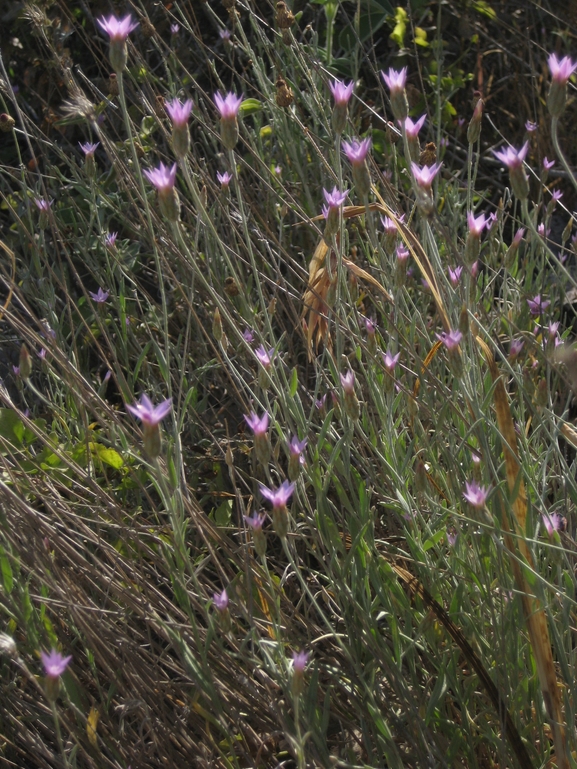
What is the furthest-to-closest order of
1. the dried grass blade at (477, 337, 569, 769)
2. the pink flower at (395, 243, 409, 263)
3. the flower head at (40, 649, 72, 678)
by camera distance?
the pink flower at (395, 243, 409, 263), the dried grass blade at (477, 337, 569, 769), the flower head at (40, 649, 72, 678)

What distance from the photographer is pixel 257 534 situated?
1.10 metres

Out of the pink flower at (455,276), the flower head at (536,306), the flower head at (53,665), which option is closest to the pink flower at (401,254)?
the pink flower at (455,276)

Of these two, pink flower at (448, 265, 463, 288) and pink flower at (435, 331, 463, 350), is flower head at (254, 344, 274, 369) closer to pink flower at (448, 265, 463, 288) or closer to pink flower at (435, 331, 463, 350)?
pink flower at (435, 331, 463, 350)

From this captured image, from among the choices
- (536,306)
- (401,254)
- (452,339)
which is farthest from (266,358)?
(536,306)

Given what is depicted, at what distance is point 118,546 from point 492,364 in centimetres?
82

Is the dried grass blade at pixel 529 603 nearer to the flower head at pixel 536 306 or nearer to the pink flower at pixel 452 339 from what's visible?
the pink flower at pixel 452 339

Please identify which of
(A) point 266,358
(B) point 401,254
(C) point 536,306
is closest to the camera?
(A) point 266,358

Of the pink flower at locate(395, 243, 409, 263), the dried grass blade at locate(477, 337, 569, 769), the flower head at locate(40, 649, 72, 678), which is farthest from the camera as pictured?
the pink flower at locate(395, 243, 409, 263)

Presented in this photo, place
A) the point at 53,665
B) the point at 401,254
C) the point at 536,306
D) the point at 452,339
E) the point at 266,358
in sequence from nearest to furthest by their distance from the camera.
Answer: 1. the point at 53,665
2. the point at 452,339
3. the point at 266,358
4. the point at 401,254
5. the point at 536,306

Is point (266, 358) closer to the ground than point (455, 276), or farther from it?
closer to the ground

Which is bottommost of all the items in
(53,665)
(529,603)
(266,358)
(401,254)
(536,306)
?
(53,665)

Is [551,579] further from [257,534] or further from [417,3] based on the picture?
[417,3]

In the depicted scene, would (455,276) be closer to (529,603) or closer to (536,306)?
(536,306)

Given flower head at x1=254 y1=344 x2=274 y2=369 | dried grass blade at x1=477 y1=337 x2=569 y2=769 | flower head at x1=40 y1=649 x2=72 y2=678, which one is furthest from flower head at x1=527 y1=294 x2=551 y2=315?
flower head at x1=40 y1=649 x2=72 y2=678
